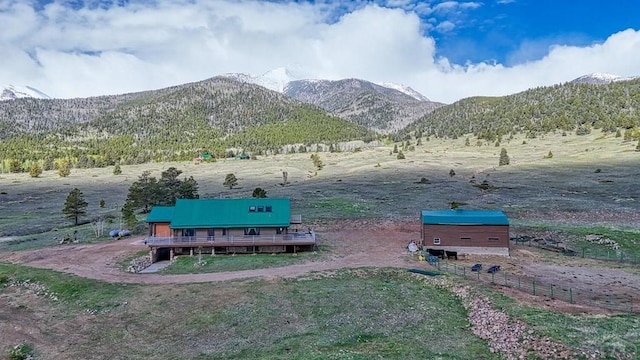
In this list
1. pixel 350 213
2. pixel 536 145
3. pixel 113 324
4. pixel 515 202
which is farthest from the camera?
pixel 536 145

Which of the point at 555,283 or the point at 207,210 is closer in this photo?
the point at 555,283

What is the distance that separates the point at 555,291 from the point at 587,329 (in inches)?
370

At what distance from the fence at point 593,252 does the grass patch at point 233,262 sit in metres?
24.9

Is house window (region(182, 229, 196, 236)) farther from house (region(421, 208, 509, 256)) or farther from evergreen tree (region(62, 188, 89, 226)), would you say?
evergreen tree (region(62, 188, 89, 226))

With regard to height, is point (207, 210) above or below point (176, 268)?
above

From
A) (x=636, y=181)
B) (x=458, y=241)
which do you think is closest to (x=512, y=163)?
(x=636, y=181)

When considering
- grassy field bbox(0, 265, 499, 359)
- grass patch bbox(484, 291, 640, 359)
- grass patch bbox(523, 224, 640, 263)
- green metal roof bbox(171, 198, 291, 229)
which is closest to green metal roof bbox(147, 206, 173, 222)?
green metal roof bbox(171, 198, 291, 229)

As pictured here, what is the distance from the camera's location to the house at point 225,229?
1946 inches

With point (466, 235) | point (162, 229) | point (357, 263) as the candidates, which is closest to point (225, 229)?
point (162, 229)

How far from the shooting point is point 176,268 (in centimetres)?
4431

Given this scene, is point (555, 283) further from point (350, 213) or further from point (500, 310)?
point (350, 213)

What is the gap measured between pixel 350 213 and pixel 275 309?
37.8 metres

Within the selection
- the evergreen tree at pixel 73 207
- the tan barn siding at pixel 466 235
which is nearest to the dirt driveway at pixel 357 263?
the tan barn siding at pixel 466 235

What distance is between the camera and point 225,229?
50.4 metres
